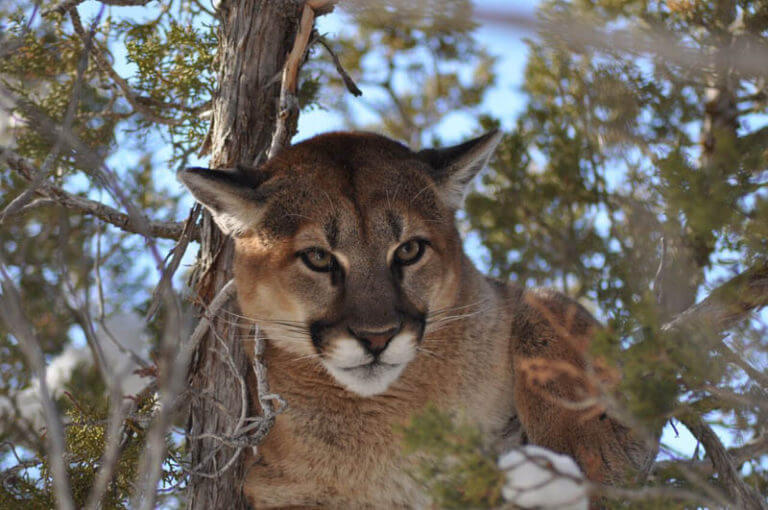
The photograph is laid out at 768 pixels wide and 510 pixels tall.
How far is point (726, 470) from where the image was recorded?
11.7ft

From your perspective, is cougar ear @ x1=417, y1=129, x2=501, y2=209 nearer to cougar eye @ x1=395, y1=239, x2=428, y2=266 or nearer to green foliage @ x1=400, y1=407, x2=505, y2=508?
cougar eye @ x1=395, y1=239, x2=428, y2=266

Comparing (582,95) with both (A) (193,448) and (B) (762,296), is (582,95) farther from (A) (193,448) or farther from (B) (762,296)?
(A) (193,448)

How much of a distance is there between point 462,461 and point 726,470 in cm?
167

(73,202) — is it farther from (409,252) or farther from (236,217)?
(409,252)

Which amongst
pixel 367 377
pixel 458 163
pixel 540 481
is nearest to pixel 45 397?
pixel 540 481

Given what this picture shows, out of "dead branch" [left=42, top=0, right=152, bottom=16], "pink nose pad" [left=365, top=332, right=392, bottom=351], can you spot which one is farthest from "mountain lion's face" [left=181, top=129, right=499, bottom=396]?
"dead branch" [left=42, top=0, right=152, bottom=16]

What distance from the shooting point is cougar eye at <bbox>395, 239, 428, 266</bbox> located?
409 cm

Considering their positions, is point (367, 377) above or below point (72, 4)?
below


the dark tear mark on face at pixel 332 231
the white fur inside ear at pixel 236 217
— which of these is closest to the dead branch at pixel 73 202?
the white fur inside ear at pixel 236 217

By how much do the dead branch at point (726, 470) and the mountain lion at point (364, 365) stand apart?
0.47 meters

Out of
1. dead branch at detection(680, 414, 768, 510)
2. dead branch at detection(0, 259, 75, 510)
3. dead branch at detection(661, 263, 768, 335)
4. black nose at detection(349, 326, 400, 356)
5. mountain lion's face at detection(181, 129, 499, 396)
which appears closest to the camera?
dead branch at detection(0, 259, 75, 510)

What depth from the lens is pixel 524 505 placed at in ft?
8.46

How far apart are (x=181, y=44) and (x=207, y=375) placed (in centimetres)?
212

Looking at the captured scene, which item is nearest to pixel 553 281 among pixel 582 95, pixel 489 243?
pixel 489 243
